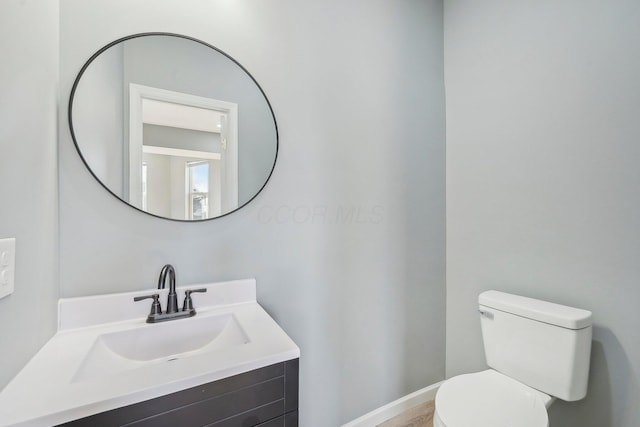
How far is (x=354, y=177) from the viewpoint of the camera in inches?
60.4

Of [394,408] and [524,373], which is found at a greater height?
[524,373]

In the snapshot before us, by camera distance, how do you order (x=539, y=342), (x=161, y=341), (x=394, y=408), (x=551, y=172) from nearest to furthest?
(x=161, y=341)
(x=539, y=342)
(x=551, y=172)
(x=394, y=408)

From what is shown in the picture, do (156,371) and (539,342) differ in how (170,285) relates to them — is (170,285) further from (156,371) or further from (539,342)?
(539,342)

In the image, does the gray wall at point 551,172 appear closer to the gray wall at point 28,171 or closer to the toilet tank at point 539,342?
the toilet tank at point 539,342

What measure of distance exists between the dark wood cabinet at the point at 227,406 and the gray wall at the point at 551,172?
4.65 ft

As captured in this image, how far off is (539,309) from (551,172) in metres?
0.69

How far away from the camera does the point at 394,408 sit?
1657 millimetres

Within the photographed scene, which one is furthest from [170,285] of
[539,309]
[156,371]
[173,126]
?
[539,309]

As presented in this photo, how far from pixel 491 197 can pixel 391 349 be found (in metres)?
1.10

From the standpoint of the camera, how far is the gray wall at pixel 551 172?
1194 mm

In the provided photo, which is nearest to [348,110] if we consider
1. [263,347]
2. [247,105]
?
[247,105]

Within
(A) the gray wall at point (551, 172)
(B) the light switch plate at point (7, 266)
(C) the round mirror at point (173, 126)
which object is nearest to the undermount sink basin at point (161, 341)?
(B) the light switch plate at point (7, 266)

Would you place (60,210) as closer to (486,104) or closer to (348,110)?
(348,110)

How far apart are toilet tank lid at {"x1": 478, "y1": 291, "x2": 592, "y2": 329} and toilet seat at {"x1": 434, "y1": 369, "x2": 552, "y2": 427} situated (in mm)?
323
